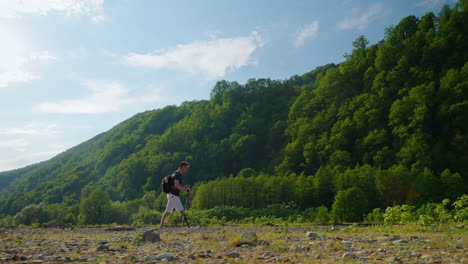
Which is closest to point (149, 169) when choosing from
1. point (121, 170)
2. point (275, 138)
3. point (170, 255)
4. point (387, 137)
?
point (121, 170)

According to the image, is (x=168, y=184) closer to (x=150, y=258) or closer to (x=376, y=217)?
(x=150, y=258)

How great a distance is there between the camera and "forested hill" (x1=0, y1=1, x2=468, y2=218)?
5306cm

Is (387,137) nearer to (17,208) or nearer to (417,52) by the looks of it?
(417,52)

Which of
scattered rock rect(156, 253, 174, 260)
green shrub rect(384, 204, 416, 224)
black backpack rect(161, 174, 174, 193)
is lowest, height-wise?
green shrub rect(384, 204, 416, 224)

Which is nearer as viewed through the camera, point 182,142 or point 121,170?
point 121,170

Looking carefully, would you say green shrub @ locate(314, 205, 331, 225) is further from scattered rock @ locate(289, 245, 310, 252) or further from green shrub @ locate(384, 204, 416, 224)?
scattered rock @ locate(289, 245, 310, 252)

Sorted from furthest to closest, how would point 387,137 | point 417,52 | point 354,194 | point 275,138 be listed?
point 275,138
point 417,52
point 387,137
point 354,194

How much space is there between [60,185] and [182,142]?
5506cm

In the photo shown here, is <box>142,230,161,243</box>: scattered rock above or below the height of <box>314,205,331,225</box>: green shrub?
above

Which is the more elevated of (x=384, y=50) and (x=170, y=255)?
(x=384, y=50)

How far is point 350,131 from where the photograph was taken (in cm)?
6844

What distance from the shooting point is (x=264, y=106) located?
11412cm

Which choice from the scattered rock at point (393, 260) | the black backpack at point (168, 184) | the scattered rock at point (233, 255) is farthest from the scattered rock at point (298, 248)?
the black backpack at point (168, 184)

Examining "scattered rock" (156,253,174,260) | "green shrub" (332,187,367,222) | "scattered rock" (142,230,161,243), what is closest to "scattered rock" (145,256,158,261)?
"scattered rock" (156,253,174,260)
